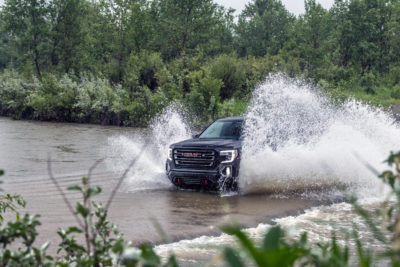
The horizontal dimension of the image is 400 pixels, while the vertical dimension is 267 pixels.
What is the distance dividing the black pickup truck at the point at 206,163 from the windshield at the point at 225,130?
0.22 metres

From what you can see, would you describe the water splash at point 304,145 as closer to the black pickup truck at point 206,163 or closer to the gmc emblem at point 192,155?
the black pickup truck at point 206,163

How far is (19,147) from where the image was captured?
2180 cm

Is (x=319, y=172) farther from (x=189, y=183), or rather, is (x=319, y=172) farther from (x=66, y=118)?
(x=66, y=118)

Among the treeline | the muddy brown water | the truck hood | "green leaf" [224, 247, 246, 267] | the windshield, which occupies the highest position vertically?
the treeline

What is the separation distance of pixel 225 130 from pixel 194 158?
1.45 meters

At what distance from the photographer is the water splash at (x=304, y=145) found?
12.5 metres

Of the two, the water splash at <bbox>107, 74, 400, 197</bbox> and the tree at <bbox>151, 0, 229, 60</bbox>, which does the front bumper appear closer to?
the water splash at <bbox>107, 74, 400, 197</bbox>

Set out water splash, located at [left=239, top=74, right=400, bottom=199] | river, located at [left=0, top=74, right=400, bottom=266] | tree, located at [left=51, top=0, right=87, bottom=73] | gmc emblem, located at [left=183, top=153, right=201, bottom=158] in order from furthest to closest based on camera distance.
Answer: tree, located at [left=51, top=0, right=87, bottom=73]
water splash, located at [left=239, top=74, right=400, bottom=199]
gmc emblem, located at [left=183, top=153, right=201, bottom=158]
river, located at [left=0, top=74, right=400, bottom=266]

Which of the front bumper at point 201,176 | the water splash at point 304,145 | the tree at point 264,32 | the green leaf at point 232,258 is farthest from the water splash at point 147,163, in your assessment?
the tree at point 264,32

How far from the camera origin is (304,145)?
1353 cm

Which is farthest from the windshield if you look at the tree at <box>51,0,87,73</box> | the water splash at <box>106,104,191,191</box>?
the tree at <box>51,0,87,73</box>

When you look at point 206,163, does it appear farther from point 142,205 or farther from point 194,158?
point 142,205

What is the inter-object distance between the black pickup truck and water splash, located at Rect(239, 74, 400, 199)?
1.06ft

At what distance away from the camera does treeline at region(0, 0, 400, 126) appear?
3750 centimetres
